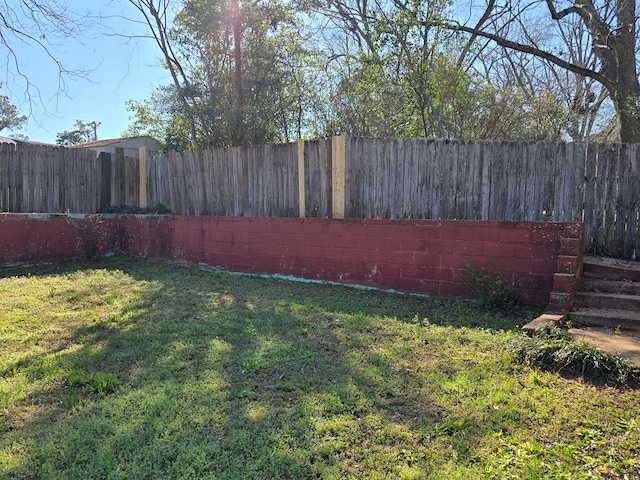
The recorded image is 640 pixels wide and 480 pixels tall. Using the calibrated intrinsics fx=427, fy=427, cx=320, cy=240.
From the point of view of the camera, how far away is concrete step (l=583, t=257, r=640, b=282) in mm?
4645

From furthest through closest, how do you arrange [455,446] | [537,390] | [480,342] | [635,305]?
[635,305] → [480,342] → [537,390] → [455,446]

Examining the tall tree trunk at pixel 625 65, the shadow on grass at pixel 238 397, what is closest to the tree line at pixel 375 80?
the tall tree trunk at pixel 625 65

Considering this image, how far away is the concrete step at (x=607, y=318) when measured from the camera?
3.87 metres

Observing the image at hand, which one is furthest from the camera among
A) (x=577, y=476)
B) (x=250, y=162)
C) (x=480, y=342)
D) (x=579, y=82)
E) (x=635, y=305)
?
(x=579, y=82)

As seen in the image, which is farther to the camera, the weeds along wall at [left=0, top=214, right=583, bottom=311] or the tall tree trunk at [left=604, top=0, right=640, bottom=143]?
the tall tree trunk at [left=604, top=0, right=640, bottom=143]

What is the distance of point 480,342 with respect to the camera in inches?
147

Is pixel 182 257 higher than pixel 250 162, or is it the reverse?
pixel 250 162

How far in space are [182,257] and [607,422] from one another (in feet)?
21.6

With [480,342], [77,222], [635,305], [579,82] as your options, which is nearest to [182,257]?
[77,222]

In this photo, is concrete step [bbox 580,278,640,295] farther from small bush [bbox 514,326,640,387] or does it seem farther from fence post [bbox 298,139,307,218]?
fence post [bbox 298,139,307,218]

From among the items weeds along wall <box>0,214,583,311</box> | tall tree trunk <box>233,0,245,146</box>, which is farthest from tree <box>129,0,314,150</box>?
weeds along wall <box>0,214,583,311</box>

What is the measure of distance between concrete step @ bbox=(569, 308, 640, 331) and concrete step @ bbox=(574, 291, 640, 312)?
0.29 feet

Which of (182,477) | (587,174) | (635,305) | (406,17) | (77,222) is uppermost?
(406,17)

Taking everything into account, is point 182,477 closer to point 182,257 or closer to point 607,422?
point 607,422
